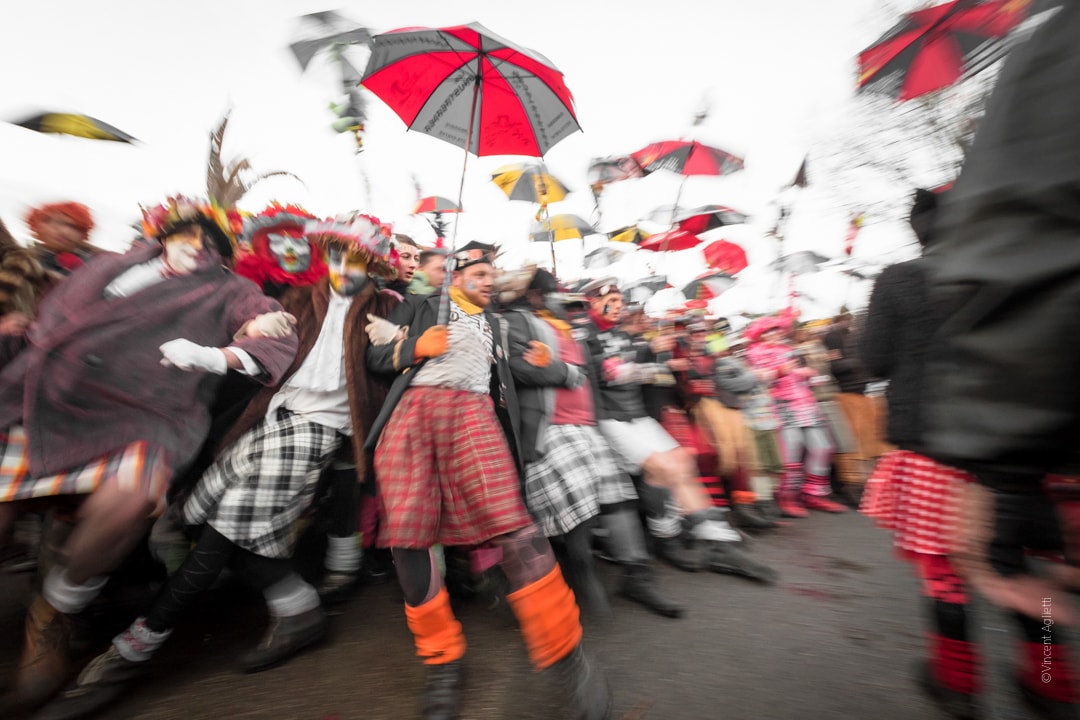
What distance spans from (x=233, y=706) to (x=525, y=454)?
4.86 feet

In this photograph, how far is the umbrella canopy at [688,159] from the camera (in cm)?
479

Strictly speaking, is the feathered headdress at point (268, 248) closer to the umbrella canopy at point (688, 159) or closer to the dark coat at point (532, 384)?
the dark coat at point (532, 384)

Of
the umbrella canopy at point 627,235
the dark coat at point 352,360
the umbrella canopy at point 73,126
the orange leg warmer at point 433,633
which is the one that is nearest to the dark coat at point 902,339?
the orange leg warmer at point 433,633

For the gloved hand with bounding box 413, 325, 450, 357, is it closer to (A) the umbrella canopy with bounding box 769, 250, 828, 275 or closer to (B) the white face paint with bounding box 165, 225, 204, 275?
(B) the white face paint with bounding box 165, 225, 204, 275

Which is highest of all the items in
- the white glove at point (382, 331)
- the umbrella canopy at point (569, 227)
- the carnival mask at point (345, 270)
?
the umbrella canopy at point (569, 227)

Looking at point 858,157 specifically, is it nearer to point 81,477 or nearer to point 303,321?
point 303,321

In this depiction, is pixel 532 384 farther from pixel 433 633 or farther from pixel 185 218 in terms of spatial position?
pixel 185 218

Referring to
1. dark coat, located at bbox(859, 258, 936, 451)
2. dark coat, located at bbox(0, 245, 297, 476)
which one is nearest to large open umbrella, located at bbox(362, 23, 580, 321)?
dark coat, located at bbox(0, 245, 297, 476)

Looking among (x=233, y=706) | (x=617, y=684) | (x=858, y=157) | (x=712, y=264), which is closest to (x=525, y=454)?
(x=617, y=684)

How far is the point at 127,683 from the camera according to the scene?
2.10 metres

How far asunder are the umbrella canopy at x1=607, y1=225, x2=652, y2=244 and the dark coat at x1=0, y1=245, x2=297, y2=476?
578cm

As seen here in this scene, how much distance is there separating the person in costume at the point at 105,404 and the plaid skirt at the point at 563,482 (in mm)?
1298

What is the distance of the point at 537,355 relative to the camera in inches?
106

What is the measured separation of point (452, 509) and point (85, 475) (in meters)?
1.33
